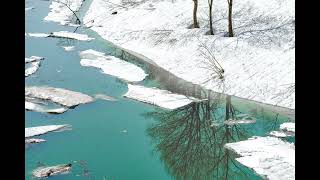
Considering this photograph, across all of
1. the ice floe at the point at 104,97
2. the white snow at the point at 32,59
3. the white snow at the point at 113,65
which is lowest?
the ice floe at the point at 104,97

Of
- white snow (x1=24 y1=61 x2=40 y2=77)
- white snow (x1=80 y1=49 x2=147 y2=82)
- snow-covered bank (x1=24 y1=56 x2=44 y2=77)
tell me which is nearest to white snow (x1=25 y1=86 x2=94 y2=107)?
white snow (x1=24 y1=61 x2=40 y2=77)

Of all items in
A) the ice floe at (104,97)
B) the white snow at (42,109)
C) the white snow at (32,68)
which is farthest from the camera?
the white snow at (32,68)

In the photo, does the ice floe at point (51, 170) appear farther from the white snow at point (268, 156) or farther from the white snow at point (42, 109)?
the white snow at point (268, 156)

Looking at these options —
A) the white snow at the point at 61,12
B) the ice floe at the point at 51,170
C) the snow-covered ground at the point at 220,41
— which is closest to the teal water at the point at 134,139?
the ice floe at the point at 51,170

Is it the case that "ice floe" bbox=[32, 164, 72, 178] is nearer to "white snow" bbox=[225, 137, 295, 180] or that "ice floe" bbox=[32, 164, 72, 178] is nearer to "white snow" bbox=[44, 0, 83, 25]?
"white snow" bbox=[225, 137, 295, 180]

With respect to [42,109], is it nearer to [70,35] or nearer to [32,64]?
[32,64]

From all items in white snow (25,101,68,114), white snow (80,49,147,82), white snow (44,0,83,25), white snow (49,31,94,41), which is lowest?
white snow (25,101,68,114)

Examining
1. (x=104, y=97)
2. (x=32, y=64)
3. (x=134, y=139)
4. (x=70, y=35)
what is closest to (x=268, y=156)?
(x=134, y=139)
